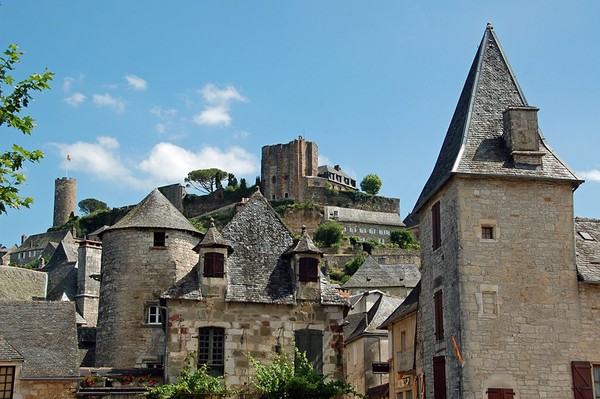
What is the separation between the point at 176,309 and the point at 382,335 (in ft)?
49.6

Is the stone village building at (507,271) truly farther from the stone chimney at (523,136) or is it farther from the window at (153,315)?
the window at (153,315)

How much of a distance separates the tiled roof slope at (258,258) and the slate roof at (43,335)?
205 inches

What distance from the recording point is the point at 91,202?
155125mm

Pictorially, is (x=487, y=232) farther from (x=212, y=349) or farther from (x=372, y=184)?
(x=372, y=184)

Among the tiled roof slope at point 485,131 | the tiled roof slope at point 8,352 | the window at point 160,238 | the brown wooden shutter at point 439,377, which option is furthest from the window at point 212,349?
the tiled roof slope at point 485,131

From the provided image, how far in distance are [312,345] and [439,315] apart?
433 cm

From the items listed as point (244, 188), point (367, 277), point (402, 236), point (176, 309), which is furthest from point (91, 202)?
point (176, 309)

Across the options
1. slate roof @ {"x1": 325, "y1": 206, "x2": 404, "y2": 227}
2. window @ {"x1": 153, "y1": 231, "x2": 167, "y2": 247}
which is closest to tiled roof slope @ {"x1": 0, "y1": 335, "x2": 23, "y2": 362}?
window @ {"x1": 153, "y1": 231, "x2": 167, "y2": 247}

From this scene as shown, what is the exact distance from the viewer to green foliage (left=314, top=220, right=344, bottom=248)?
100 metres

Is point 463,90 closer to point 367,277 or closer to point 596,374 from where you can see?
point 596,374

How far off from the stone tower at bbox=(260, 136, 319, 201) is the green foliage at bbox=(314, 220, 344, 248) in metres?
11.0

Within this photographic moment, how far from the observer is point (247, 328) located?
25.3 metres

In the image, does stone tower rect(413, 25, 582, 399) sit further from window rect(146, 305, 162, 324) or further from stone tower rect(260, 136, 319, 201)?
stone tower rect(260, 136, 319, 201)

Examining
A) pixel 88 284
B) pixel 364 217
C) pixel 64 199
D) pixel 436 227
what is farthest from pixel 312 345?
pixel 64 199
